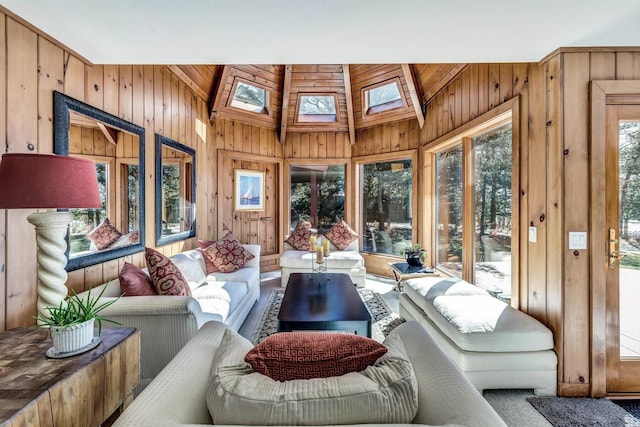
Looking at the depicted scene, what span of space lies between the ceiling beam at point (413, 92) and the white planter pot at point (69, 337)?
451 centimetres

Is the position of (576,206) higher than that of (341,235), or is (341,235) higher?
(576,206)

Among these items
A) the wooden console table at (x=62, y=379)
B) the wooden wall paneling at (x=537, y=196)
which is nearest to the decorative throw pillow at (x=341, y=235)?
the wooden wall paneling at (x=537, y=196)

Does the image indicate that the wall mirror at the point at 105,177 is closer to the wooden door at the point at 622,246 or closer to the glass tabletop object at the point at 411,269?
the glass tabletop object at the point at 411,269

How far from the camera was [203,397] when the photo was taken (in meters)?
0.92

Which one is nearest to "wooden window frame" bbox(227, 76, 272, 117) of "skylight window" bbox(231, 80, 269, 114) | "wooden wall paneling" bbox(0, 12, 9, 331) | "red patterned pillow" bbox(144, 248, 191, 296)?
"skylight window" bbox(231, 80, 269, 114)

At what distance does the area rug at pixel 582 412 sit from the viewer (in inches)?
68.0

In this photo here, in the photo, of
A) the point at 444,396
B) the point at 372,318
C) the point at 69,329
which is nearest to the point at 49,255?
the point at 69,329

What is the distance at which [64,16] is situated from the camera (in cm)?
168

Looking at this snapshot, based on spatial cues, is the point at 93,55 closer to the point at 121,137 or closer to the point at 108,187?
the point at 121,137

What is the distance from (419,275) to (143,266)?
10.1 ft

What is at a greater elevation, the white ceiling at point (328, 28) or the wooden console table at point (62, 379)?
the white ceiling at point (328, 28)

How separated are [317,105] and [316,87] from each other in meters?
0.42

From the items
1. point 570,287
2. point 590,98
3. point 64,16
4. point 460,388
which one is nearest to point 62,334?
point 460,388

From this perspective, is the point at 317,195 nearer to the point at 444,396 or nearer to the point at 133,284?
the point at 133,284
